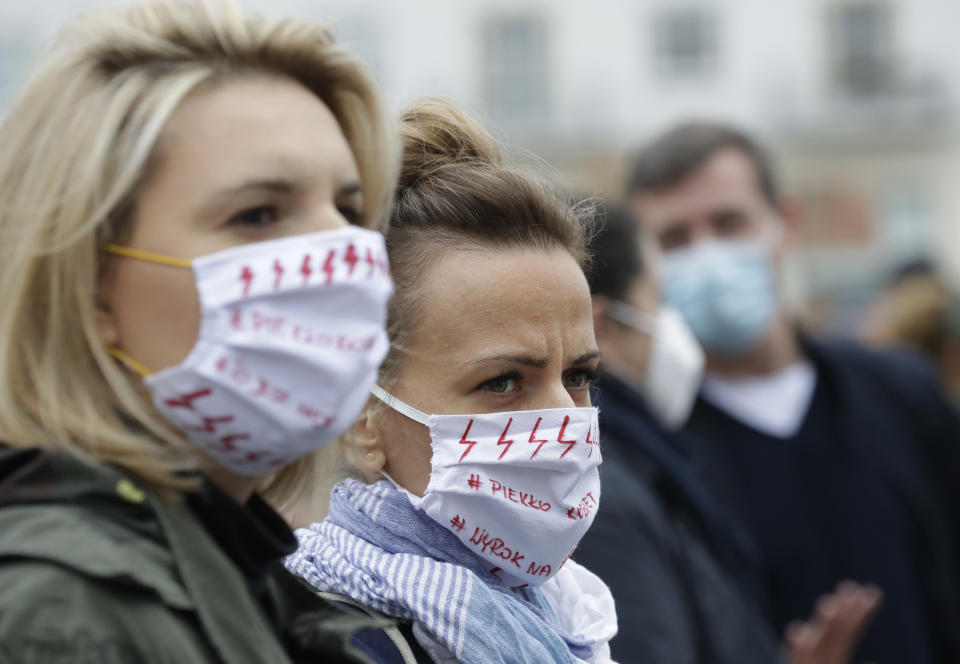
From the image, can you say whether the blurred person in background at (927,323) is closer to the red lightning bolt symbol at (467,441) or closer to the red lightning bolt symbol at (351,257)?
the red lightning bolt symbol at (467,441)

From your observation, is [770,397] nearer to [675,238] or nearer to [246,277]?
[675,238]

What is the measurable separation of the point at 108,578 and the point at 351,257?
0.58 m

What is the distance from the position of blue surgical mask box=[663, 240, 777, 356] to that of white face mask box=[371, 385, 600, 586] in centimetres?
272

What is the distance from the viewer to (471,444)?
220 cm

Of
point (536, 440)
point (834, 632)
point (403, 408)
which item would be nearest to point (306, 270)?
point (403, 408)

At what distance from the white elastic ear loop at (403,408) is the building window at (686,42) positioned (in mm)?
23801

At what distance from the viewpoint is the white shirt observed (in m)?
4.70

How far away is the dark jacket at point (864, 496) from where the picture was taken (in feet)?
14.5

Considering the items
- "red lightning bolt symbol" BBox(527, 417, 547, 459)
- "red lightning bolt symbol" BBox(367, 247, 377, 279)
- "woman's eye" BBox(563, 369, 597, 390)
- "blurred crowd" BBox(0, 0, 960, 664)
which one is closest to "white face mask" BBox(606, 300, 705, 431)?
"blurred crowd" BBox(0, 0, 960, 664)

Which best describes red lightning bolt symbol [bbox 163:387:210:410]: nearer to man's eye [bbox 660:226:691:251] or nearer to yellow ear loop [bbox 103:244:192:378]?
yellow ear loop [bbox 103:244:192:378]

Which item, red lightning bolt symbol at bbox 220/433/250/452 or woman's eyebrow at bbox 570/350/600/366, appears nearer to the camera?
red lightning bolt symbol at bbox 220/433/250/452

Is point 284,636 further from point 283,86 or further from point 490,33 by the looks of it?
point 490,33

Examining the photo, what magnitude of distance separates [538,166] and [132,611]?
1.37m

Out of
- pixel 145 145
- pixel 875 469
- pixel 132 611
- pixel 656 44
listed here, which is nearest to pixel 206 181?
pixel 145 145
